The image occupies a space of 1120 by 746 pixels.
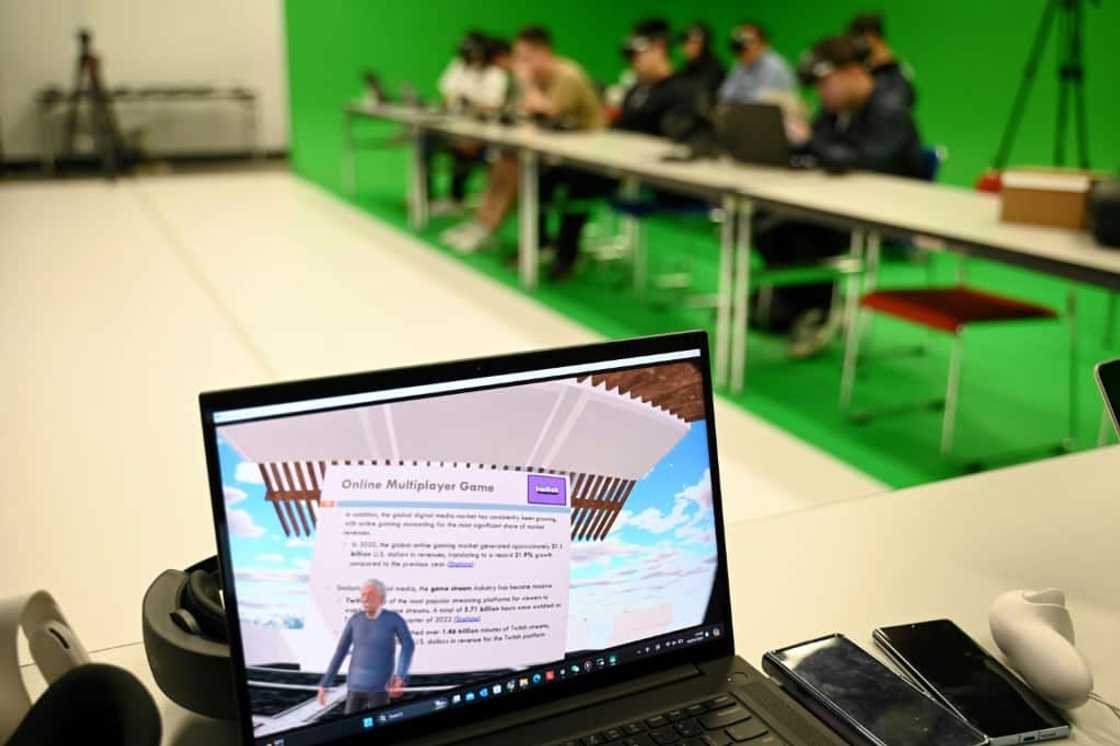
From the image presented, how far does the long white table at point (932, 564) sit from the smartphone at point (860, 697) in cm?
5

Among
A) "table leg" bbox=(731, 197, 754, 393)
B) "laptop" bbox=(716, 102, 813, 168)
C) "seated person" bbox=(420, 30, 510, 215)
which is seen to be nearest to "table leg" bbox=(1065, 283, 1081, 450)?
"table leg" bbox=(731, 197, 754, 393)

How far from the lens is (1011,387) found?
12.9ft

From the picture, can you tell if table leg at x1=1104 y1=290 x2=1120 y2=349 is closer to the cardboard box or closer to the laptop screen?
the cardboard box

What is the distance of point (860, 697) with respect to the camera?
0.86 metres

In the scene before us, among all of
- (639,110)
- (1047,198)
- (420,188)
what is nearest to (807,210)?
(1047,198)

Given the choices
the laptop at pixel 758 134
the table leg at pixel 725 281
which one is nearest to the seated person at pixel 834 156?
the laptop at pixel 758 134

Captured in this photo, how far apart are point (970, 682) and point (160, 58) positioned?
9788mm

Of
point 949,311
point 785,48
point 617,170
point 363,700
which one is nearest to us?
point 363,700

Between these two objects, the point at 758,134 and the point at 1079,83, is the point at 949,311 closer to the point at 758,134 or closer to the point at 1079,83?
the point at 758,134

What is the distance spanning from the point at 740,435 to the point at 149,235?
4.47m

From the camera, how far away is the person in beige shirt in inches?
230

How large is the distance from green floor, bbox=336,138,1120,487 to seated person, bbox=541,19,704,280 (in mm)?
A: 268

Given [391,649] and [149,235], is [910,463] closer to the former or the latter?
[391,649]

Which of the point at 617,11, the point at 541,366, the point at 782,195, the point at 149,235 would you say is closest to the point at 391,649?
the point at 541,366
